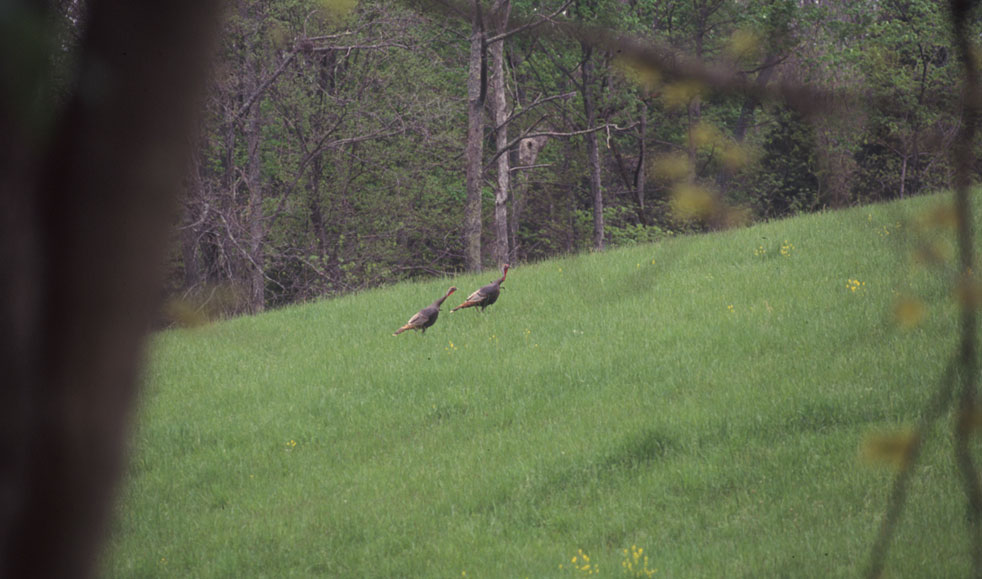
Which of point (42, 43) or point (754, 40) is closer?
point (42, 43)

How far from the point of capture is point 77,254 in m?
0.84

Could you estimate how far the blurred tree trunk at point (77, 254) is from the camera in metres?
0.83

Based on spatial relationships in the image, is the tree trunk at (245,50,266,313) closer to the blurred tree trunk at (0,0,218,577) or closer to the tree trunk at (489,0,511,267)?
the tree trunk at (489,0,511,267)

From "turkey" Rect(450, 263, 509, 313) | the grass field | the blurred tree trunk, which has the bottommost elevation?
the grass field

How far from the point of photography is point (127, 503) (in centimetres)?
660

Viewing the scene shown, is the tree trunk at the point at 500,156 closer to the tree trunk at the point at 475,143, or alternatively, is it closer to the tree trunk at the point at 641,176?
the tree trunk at the point at 475,143

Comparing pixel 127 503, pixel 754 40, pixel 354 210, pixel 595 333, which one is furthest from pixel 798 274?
pixel 354 210

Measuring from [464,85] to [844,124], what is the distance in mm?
22422

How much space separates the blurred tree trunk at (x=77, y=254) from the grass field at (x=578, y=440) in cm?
135

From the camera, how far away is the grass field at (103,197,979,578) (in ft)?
16.2

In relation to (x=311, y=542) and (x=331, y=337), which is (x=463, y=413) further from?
(x=331, y=337)

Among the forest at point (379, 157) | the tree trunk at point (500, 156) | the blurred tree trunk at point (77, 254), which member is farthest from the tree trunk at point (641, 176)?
the tree trunk at point (500, 156)

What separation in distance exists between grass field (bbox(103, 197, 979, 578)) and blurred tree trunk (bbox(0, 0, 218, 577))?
135 cm

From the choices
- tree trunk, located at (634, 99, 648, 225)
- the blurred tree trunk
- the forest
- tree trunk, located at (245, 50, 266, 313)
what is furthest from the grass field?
tree trunk, located at (245, 50, 266, 313)
